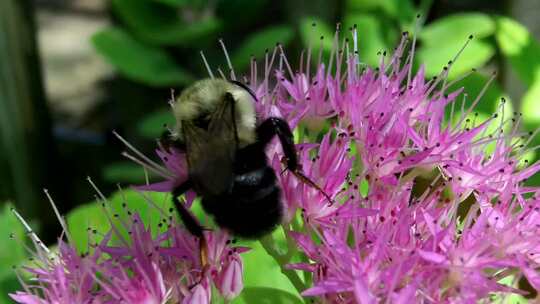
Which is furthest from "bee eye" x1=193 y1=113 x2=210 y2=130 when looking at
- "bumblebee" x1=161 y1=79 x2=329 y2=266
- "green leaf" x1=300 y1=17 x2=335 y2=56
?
"green leaf" x1=300 y1=17 x2=335 y2=56

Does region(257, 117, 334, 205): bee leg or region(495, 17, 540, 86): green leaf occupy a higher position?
region(257, 117, 334, 205): bee leg

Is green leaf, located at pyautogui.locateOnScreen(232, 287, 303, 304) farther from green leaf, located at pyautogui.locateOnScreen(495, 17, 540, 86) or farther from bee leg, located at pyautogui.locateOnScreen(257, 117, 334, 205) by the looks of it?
green leaf, located at pyautogui.locateOnScreen(495, 17, 540, 86)

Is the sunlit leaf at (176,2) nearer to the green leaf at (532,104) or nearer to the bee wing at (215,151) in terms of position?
the green leaf at (532,104)

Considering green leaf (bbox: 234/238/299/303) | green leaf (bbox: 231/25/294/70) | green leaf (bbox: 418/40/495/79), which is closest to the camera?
green leaf (bbox: 234/238/299/303)

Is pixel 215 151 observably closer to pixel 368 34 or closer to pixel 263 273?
pixel 263 273

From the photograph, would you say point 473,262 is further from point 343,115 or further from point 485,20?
point 485,20

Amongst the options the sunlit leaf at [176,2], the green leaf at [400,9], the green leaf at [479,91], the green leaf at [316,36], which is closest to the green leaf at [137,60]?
the sunlit leaf at [176,2]
